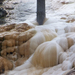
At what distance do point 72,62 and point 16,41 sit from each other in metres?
2.03

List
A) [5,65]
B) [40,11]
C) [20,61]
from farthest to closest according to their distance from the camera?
1. [40,11]
2. [20,61]
3. [5,65]

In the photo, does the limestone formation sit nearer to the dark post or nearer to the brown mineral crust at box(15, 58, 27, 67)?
the brown mineral crust at box(15, 58, 27, 67)

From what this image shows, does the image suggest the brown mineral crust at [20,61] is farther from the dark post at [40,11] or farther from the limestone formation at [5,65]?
the dark post at [40,11]

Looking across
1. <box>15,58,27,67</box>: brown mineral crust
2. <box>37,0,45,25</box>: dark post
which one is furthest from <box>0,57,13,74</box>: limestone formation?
<box>37,0,45,25</box>: dark post

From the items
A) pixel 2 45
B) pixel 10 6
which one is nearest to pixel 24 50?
→ pixel 2 45

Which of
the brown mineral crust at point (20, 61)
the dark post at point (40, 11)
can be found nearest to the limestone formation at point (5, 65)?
the brown mineral crust at point (20, 61)

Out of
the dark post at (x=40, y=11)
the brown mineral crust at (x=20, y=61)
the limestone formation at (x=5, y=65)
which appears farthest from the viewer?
the dark post at (x=40, y=11)

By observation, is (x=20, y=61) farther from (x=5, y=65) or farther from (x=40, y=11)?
(x=40, y=11)

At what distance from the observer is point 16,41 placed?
3.90m

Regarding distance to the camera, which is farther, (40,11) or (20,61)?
(40,11)

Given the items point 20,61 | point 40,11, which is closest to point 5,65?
point 20,61

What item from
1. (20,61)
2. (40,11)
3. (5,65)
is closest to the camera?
(5,65)

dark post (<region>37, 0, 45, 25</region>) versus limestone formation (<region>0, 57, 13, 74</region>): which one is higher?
dark post (<region>37, 0, 45, 25</region>)

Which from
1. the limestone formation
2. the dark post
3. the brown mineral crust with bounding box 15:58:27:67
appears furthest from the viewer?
the dark post
